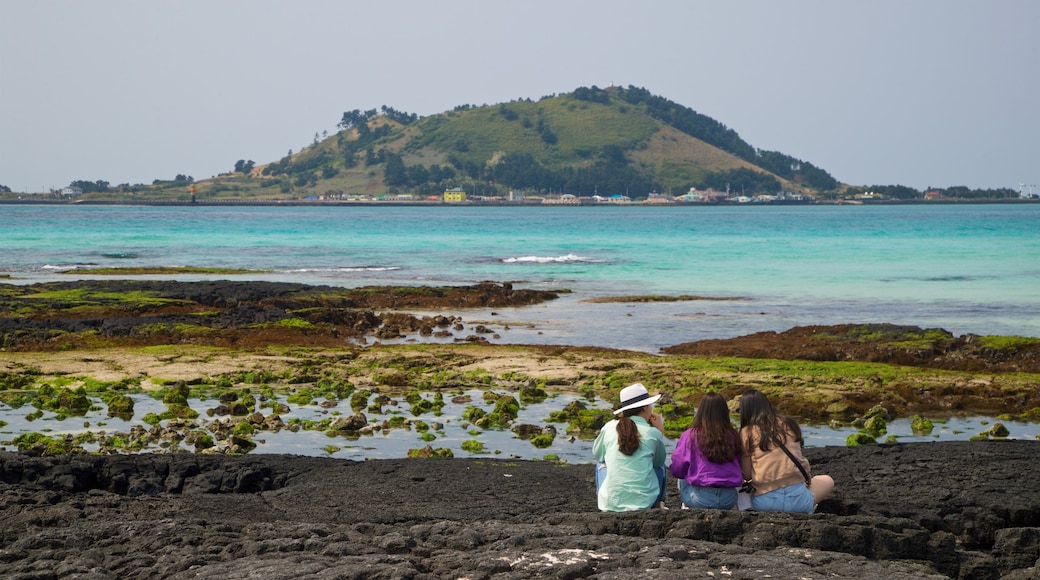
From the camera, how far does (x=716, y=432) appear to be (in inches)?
332

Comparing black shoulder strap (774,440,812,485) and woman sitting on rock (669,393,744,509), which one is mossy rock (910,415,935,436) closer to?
black shoulder strap (774,440,812,485)

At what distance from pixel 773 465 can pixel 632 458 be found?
1.09m

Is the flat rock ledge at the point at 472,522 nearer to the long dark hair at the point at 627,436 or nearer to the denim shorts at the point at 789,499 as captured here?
the denim shorts at the point at 789,499

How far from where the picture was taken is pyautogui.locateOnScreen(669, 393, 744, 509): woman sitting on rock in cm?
842

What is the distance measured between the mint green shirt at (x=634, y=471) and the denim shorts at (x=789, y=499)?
2.77ft

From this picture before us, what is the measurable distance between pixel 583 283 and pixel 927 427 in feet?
100

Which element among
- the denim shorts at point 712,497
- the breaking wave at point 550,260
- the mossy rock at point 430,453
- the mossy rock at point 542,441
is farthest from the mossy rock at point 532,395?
the breaking wave at point 550,260

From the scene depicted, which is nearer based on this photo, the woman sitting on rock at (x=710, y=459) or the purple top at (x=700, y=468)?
the woman sitting on rock at (x=710, y=459)

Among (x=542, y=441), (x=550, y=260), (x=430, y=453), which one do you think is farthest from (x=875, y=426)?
(x=550, y=260)

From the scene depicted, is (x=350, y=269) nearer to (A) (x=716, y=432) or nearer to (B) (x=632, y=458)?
(B) (x=632, y=458)

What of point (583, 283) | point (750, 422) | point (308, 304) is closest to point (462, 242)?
point (583, 283)

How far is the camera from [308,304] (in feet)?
105

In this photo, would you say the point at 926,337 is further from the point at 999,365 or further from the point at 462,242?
the point at 462,242

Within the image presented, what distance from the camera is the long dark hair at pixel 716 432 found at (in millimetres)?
8398
